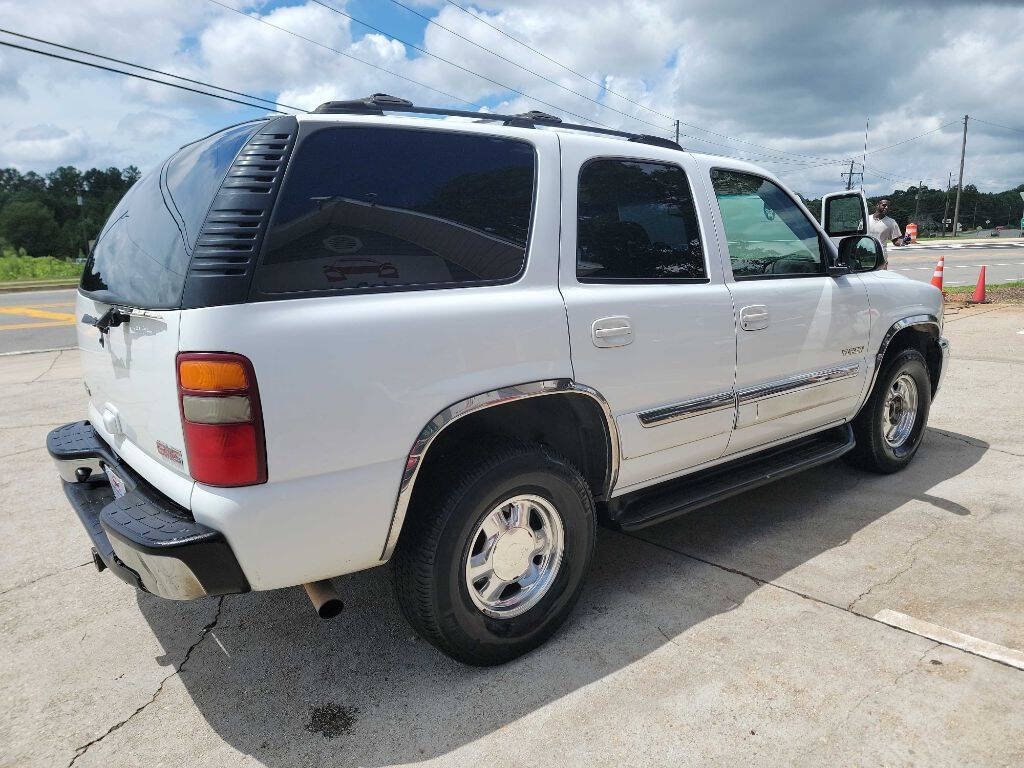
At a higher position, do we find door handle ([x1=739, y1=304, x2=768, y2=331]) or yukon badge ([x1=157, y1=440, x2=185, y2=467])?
door handle ([x1=739, y1=304, x2=768, y2=331])

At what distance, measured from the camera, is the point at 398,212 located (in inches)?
92.5

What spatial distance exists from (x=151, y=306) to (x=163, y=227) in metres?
0.33

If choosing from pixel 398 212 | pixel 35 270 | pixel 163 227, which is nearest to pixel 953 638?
pixel 398 212

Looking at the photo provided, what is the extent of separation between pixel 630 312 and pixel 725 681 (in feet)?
4.51

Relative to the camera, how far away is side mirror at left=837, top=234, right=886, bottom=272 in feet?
13.3

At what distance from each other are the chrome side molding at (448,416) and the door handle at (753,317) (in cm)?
100

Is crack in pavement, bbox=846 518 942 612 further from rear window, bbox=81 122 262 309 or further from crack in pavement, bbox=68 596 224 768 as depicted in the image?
rear window, bbox=81 122 262 309

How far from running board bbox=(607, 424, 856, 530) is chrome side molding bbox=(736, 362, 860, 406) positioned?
1.26 feet

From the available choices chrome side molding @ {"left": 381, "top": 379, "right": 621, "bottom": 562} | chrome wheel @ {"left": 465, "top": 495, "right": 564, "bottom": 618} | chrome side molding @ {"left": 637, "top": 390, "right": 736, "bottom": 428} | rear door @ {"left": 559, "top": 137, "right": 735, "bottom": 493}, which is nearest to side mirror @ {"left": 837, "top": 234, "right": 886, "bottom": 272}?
rear door @ {"left": 559, "top": 137, "right": 735, "bottom": 493}

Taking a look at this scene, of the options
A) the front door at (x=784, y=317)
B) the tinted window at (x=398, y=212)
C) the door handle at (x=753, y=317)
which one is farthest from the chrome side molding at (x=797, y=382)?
the tinted window at (x=398, y=212)

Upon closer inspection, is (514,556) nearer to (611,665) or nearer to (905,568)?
(611,665)

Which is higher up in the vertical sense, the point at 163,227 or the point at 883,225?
the point at 163,227

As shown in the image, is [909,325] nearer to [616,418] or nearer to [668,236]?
[668,236]

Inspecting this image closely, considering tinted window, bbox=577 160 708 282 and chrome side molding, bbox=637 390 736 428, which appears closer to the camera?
tinted window, bbox=577 160 708 282
